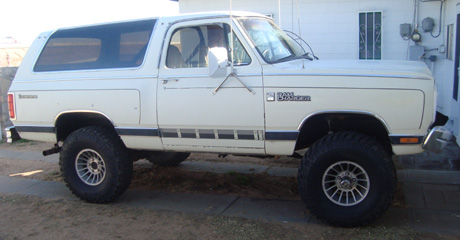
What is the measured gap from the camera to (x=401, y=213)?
492 cm

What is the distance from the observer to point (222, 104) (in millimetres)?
4859

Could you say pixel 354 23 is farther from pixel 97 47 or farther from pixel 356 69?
pixel 97 47

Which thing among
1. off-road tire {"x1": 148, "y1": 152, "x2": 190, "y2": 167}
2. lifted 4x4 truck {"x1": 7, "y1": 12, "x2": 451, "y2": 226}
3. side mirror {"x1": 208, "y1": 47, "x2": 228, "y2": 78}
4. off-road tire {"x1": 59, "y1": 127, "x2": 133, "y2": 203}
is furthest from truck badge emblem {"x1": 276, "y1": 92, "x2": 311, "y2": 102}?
off-road tire {"x1": 148, "y1": 152, "x2": 190, "y2": 167}

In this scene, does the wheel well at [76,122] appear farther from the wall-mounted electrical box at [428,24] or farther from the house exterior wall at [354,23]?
the wall-mounted electrical box at [428,24]

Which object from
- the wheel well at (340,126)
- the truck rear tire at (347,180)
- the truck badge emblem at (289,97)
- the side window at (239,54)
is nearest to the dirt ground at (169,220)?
the truck rear tire at (347,180)

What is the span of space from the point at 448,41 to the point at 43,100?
778 cm

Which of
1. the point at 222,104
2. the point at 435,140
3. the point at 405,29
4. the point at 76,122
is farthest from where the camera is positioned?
the point at 405,29

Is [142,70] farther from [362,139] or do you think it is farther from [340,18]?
[340,18]

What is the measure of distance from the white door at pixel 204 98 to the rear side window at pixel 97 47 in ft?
1.38

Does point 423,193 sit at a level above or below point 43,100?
below

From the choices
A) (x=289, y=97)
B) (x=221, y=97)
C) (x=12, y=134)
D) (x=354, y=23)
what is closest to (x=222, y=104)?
(x=221, y=97)

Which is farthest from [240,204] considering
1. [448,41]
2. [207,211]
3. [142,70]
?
[448,41]

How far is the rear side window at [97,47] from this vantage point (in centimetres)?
545

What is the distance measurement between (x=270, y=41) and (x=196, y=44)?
89cm
